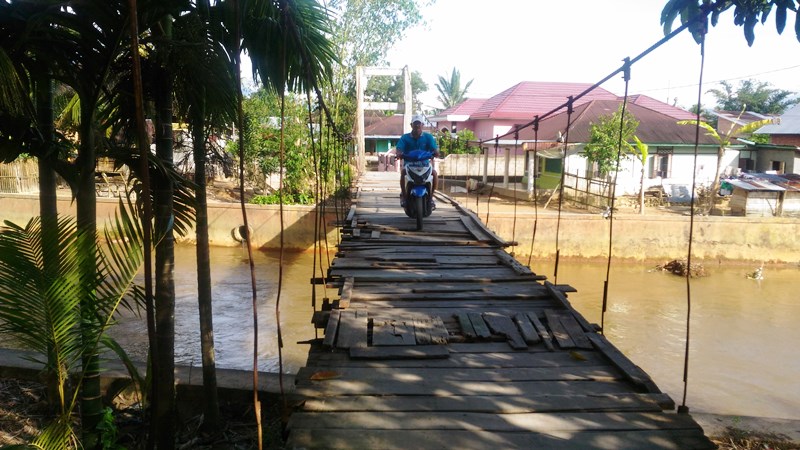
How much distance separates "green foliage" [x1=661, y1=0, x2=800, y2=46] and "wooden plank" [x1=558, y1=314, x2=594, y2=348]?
1267 millimetres

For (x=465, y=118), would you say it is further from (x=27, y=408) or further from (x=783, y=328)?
(x=27, y=408)

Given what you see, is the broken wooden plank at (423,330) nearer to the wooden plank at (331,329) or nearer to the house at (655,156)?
the wooden plank at (331,329)

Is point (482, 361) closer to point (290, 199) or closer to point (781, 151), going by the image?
point (290, 199)

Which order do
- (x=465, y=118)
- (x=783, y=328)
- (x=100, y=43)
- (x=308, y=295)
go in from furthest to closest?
(x=465, y=118), (x=308, y=295), (x=783, y=328), (x=100, y=43)

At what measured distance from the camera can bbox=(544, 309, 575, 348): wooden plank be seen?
8.61 feet

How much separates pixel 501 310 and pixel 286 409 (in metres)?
1.37

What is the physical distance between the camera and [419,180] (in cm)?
553

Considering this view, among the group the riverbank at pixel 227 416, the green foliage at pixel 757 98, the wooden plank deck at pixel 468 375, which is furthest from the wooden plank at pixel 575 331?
the green foliage at pixel 757 98

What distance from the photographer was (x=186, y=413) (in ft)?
12.8

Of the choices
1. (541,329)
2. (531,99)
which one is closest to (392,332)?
(541,329)

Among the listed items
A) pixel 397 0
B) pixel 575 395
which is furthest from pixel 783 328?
pixel 397 0

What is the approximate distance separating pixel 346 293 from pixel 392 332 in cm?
55

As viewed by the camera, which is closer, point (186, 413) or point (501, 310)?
point (501, 310)

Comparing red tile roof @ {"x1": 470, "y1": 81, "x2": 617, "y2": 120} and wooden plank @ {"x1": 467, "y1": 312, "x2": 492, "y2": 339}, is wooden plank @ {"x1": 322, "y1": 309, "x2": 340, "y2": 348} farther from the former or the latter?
red tile roof @ {"x1": 470, "y1": 81, "x2": 617, "y2": 120}
